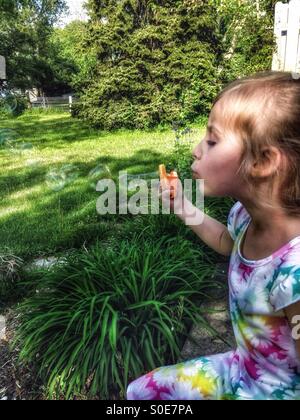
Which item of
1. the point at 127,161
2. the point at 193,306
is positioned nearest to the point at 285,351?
the point at 193,306

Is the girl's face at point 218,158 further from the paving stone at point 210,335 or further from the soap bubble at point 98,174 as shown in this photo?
the soap bubble at point 98,174

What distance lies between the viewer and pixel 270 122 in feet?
3.07

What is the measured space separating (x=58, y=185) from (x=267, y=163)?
4.14 metres

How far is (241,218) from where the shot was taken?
123 centimetres

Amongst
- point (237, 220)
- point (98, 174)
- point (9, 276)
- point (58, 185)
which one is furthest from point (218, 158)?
point (98, 174)

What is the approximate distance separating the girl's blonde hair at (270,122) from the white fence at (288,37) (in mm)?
5397

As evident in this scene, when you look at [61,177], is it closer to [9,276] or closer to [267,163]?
[9,276]

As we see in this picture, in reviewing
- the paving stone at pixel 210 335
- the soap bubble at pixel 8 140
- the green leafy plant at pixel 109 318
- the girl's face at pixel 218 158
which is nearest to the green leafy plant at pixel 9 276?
the green leafy plant at pixel 109 318

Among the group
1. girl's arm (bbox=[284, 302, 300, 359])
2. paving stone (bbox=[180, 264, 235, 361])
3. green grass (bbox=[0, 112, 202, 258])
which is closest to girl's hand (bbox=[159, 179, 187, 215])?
girl's arm (bbox=[284, 302, 300, 359])

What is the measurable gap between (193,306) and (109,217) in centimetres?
181

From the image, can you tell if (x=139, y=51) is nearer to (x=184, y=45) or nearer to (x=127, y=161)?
(x=184, y=45)

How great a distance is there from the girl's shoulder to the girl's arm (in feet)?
1.08

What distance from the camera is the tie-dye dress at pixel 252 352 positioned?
96cm

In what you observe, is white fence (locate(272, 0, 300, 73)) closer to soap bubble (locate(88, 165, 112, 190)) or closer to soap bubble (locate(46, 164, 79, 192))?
soap bubble (locate(88, 165, 112, 190))
